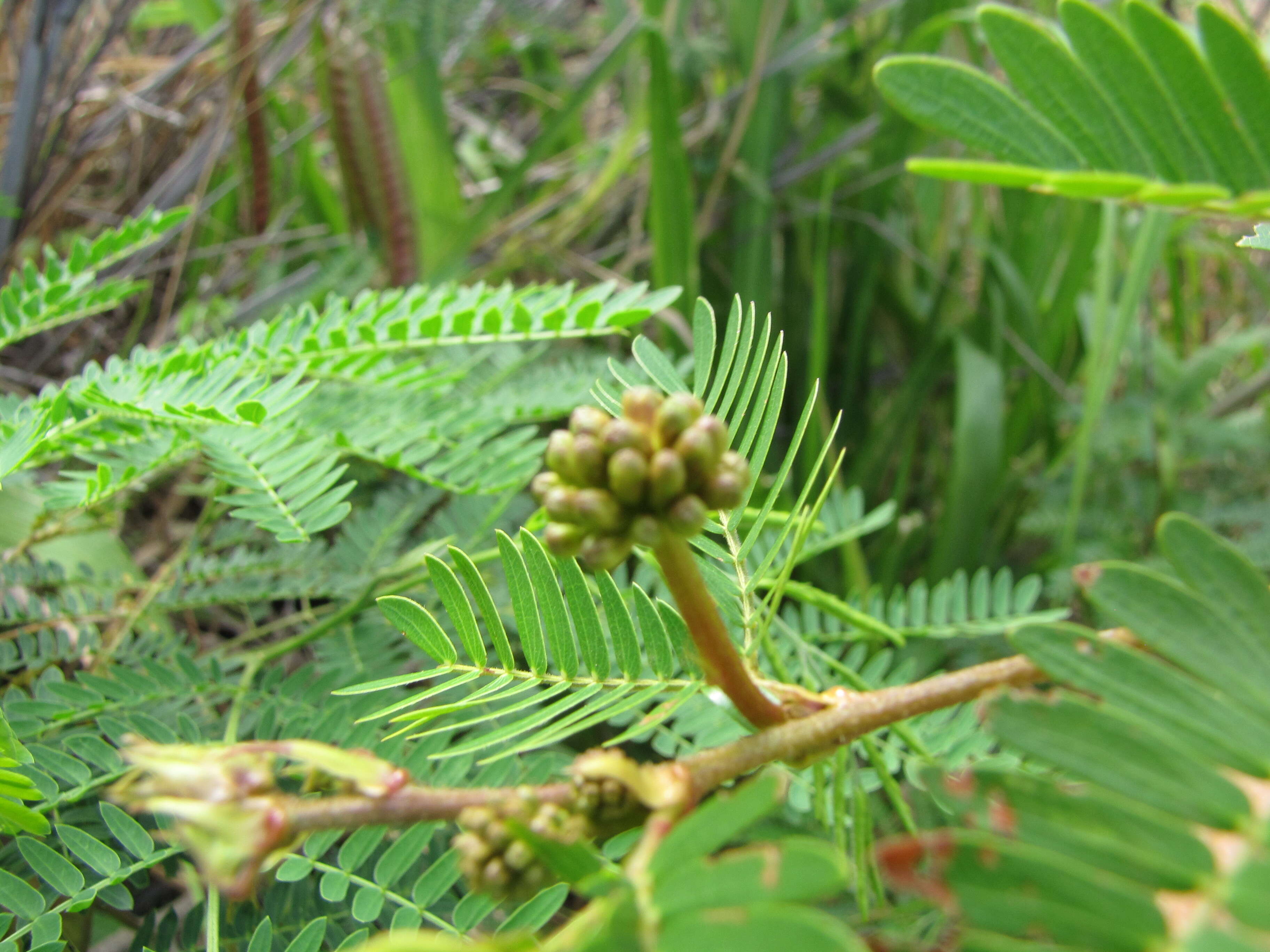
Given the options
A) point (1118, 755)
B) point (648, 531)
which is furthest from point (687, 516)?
point (1118, 755)

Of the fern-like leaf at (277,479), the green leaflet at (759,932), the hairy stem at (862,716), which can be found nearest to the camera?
the green leaflet at (759,932)

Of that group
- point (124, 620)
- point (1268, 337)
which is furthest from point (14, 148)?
point (1268, 337)

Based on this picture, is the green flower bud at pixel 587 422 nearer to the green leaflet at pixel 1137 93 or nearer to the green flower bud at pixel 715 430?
the green flower bud at pixel 715 430

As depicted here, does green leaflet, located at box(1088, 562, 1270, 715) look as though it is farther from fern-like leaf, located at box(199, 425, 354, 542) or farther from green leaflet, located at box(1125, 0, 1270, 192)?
fern-like leaf, located at box(199, 425, 354, 542)

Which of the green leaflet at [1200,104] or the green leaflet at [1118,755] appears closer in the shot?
the green leaflet at [1118,755]

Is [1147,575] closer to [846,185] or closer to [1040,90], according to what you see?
[1040,90]

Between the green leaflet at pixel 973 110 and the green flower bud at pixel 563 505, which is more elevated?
the green leaflet at pixel 973 110

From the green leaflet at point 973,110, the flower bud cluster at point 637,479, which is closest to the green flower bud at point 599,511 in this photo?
the flower bud cluster at point 637,479

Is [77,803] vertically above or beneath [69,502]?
beneath
